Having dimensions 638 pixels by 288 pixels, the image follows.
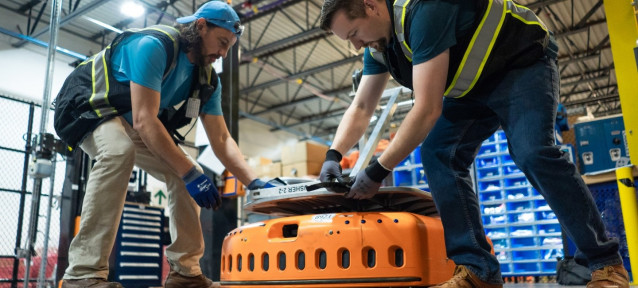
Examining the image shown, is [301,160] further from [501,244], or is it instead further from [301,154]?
[501,244]

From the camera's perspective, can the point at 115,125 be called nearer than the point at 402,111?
Yes

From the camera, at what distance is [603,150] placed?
505 centimetres

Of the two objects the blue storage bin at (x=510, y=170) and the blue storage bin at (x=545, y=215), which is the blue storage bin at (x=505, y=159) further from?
the blue storage bin at (x=545, y=215)

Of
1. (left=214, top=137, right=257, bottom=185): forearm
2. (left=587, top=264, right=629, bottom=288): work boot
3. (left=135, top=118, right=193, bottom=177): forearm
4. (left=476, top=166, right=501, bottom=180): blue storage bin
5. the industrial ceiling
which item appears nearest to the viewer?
(left=587, top=264, right=629, bottom=288): work boot

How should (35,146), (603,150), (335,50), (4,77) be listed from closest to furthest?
(35,146) < (603,150) < (4,77) < (335,50)

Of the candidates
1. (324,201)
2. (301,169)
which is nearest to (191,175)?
(324,201)

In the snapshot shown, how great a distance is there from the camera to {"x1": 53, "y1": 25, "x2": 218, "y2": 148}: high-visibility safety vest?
2.34 meters

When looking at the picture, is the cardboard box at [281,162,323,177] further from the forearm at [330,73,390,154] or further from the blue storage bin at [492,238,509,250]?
the forearm at [330,73,390,154]

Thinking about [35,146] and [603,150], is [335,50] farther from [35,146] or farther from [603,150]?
[35,146]

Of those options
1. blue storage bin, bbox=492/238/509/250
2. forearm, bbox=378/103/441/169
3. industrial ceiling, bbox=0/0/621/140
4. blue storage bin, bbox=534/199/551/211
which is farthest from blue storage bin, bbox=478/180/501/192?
industrial ceiling, bbox=0/0/621/140

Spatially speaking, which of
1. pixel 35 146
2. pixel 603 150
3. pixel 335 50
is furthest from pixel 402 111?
pixel 35 146

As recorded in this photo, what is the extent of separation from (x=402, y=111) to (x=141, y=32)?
57.8 ft

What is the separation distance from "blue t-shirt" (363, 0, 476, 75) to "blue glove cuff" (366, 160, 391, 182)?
1.21 ft

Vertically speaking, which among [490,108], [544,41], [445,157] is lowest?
[445,157]
